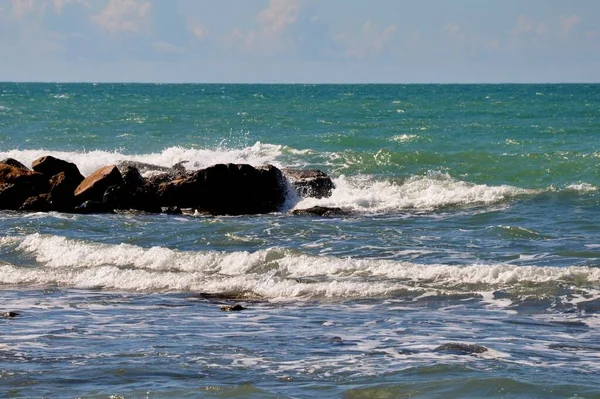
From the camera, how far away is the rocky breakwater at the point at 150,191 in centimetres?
2412

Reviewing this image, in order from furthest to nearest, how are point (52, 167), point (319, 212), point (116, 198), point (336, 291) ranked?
1. point (52, 167)
2. point (116, 198)
3. point (319, 212)
4. point (336, 291)

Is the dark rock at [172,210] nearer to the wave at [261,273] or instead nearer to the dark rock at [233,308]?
the wave at [261,273]

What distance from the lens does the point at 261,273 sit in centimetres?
1703

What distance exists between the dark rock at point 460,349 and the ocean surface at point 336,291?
0.03 metres

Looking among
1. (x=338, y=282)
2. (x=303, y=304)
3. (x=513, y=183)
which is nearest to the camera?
(x=303, y=304)

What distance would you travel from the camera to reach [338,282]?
1554 centimetres

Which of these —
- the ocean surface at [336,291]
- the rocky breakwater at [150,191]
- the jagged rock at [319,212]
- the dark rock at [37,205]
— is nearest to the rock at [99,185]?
the rocky breakwater at [150,191]

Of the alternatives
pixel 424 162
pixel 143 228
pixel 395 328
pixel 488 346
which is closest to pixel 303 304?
pixel 395 328

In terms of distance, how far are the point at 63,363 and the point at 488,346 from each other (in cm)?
451

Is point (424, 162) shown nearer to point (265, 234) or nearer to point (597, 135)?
point (597, 135)

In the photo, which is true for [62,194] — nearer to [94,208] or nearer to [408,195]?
[94,208]

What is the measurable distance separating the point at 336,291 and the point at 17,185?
12100 millimetres

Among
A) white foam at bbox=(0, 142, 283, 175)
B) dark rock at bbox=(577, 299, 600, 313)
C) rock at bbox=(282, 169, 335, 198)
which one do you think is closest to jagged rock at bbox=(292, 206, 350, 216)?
rock at bbox=(282, 169, 335, 198)

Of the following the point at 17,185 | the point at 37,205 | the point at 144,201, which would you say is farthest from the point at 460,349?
the point at 17,185
